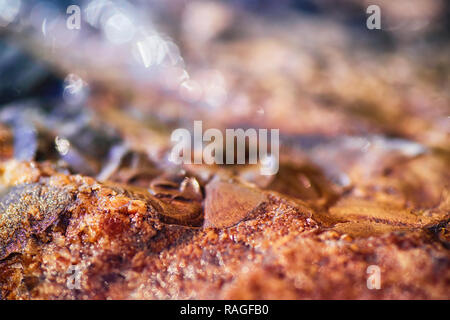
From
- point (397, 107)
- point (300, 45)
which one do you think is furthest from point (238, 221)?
point (300, 45)

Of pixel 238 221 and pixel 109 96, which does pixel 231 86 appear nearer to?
pixel 109 96
